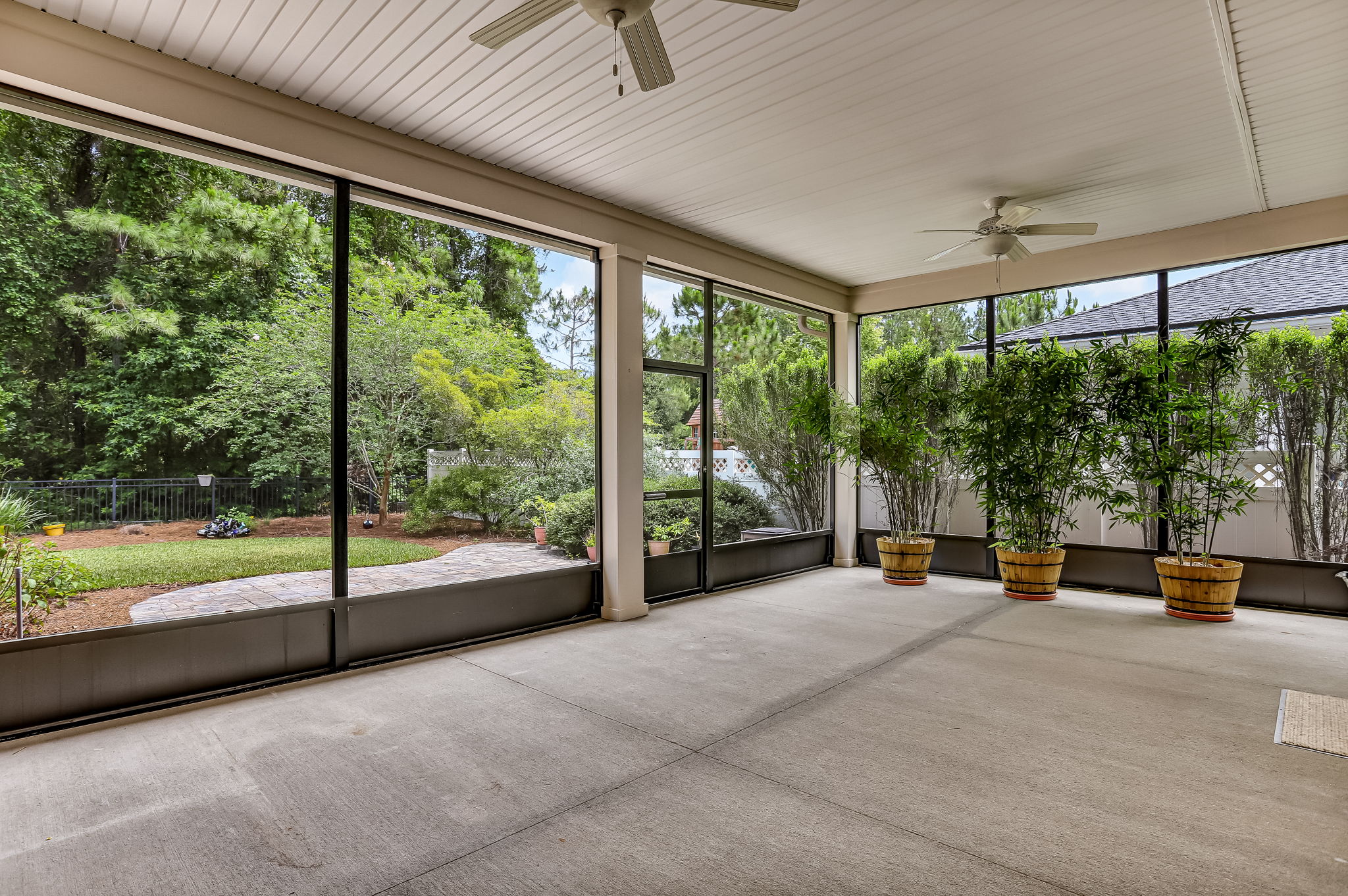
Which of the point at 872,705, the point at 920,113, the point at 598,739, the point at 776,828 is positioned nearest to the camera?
the point at 776,828

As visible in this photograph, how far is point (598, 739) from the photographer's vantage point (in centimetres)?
283

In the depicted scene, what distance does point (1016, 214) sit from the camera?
15.1 feet

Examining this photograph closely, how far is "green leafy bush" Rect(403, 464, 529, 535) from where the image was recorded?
418cm

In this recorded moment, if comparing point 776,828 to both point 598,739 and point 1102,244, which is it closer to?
point 598,739

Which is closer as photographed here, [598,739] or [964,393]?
[598,739]

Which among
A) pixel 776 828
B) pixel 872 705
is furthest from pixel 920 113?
pixel 776 828

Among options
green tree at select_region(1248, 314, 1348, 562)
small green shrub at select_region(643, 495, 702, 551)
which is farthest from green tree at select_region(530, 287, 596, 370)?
green tree at select_region(1248, 314, 1348, 562)

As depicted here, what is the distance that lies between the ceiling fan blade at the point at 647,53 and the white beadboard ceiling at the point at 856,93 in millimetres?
374

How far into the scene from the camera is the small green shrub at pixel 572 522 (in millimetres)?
4949

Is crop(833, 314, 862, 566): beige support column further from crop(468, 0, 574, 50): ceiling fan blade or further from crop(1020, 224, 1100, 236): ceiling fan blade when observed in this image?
crop(468, 0, 574, 50): ceiling fan blade

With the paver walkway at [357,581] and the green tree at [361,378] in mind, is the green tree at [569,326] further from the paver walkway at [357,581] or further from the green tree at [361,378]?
the paver walkway at [357,581]

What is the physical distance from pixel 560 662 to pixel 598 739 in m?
1.13

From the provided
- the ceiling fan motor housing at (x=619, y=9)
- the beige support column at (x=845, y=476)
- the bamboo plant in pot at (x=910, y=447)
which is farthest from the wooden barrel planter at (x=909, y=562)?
the ceiling fan motor housing at (x=619, y=9)

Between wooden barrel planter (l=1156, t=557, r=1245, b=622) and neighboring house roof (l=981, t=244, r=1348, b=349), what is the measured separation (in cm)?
187
